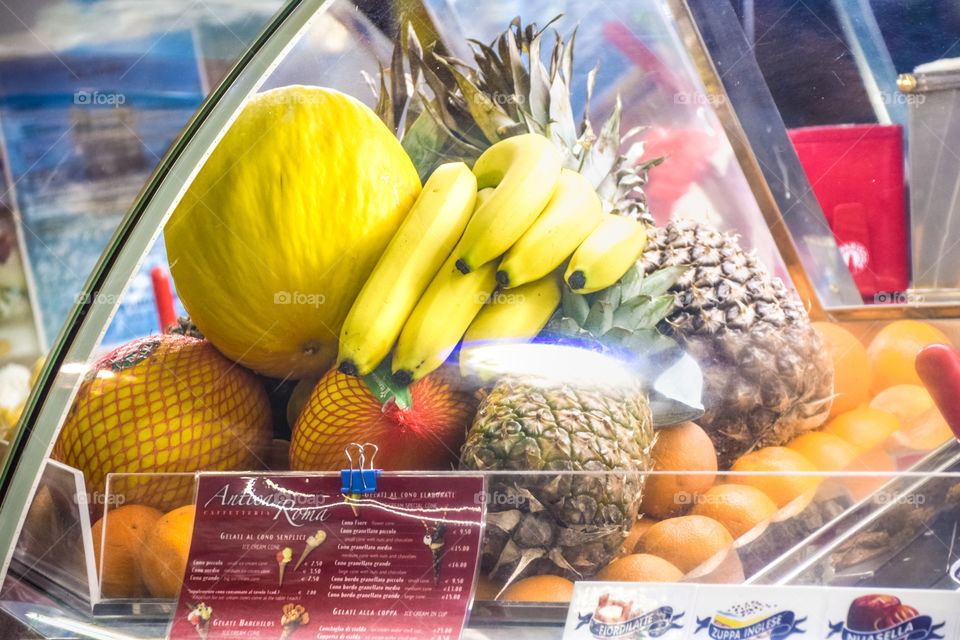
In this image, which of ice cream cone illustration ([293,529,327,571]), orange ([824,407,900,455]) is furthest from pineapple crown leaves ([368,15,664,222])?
ice cream cone illustration ([293,529,327,571])

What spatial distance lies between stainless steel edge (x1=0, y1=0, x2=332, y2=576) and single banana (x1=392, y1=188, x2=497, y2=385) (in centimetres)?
38

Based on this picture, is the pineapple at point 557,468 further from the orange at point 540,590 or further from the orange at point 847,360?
the orange at point 847,360

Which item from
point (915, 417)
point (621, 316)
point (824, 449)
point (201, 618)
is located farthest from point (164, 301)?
point (915, 417)

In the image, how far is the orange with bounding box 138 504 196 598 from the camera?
44.3 inches

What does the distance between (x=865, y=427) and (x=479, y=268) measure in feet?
2.16

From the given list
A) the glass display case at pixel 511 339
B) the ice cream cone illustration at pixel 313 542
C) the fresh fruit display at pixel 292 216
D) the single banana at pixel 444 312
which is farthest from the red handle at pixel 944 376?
the ice cream cone illustration at pixel 313 542

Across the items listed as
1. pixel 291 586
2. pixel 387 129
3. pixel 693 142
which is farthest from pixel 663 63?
pixel 291 586

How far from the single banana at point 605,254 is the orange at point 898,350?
401mm

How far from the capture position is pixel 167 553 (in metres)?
1.13

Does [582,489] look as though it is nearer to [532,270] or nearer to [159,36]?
[532,270]

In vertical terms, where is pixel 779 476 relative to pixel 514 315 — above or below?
below

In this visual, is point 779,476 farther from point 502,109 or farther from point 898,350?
point 502,109

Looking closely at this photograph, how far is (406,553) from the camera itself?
43.4 inches

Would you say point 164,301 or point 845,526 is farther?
point 164,301
